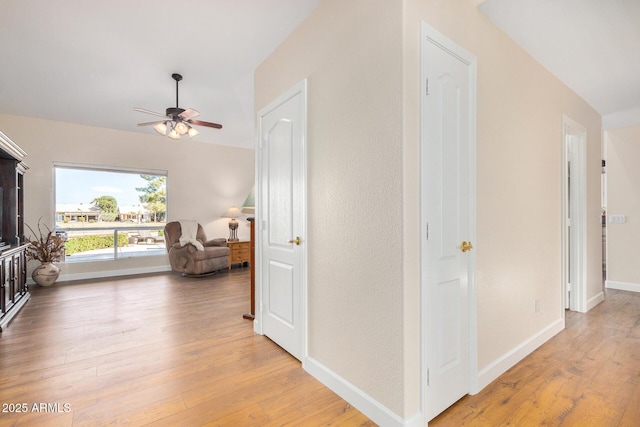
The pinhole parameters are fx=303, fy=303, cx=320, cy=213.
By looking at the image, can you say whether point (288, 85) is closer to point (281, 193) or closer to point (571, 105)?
point (281, 193)

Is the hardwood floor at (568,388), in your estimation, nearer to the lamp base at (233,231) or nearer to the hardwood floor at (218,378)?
the hardwood floor at (218,378)

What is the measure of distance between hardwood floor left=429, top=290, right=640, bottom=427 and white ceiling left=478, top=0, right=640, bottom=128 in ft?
8.27

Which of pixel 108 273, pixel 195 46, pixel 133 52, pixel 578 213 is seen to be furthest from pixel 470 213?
pixel 108 273

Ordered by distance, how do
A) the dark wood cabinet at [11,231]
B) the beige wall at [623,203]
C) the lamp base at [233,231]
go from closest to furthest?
the dark wood cabinet at [11,231], the beige wall at [623,203], the lamp base at [233,231]

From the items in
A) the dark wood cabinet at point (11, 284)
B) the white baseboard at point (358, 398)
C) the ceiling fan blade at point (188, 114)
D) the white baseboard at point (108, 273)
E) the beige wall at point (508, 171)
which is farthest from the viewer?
the white baseboard at point (108, 273)

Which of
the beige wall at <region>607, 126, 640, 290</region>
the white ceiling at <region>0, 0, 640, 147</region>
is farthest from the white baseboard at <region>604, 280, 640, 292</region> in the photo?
the white ceiling at <region>0, 0, 640, 147</region>

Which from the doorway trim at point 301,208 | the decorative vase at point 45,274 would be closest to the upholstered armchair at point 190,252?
the decorative vase at point 45,274

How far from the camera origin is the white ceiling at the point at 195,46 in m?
2.29

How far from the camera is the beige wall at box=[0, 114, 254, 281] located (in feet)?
16.4

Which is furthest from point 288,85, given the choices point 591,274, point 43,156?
point 43,156

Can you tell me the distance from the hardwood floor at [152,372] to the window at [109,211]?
1.94 m

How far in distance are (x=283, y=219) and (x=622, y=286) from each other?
5.31 meters

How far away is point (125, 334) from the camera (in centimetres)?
291

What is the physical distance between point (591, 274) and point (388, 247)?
3637 mm
